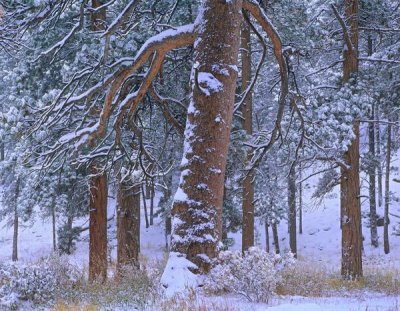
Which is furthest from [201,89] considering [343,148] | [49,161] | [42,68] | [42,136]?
[343,148]

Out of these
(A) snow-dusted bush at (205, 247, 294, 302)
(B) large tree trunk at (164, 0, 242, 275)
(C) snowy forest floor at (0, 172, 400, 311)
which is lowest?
(C) snowy forest floor at (0, 172, 400, 311)

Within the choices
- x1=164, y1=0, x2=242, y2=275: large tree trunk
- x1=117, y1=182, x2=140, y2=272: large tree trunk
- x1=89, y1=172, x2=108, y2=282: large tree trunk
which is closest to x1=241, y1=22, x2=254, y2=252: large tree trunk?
x1=117, y1=182, x2=140, y2=272: large tree trunk

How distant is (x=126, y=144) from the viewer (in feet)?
30.9

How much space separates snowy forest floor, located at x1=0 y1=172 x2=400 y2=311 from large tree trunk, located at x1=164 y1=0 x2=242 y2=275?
605 mm

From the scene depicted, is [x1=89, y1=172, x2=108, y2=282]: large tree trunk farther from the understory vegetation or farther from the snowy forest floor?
the understory vegetation

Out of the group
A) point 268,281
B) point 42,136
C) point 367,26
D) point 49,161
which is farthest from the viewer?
point 367,26

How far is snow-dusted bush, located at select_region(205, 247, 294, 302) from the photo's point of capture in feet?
13.8

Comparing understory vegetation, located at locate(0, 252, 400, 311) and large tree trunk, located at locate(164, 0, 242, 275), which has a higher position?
large tree trunk, located at locate(164, 0, 242, 275)

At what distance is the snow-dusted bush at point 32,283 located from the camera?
18.1 feet

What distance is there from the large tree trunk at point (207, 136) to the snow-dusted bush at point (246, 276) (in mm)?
241

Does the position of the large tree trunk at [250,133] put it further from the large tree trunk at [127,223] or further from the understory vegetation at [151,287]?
the understory vegetation at [151,287]

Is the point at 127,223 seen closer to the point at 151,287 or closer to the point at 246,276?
the point at 151,287

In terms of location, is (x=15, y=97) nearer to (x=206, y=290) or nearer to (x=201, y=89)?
(x=201, y=89)

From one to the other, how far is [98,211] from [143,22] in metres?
4.47
